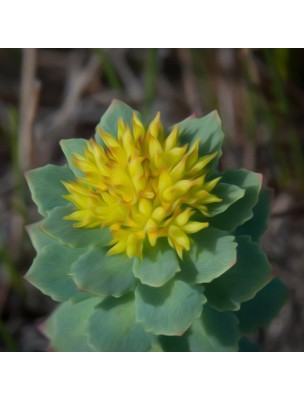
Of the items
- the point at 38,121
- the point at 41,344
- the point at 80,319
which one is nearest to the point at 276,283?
the point at 80,319

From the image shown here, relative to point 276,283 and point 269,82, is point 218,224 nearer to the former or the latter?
point 276,283

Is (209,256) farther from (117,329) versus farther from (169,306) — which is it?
(117,329)

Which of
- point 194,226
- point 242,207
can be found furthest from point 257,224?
point 194,226

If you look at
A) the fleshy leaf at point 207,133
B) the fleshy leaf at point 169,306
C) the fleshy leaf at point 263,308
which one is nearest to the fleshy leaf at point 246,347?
the fleshy leaf at point 263,308

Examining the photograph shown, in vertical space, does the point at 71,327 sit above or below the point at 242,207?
below

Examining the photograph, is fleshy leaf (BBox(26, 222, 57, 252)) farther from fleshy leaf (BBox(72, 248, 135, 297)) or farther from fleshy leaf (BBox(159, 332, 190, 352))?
fleshy leaf (BBox(159, 332, 190, 352))

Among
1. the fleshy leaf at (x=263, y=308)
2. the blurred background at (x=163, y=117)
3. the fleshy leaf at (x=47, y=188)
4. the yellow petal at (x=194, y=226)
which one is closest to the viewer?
the yellow petal at (x=194, y=226)

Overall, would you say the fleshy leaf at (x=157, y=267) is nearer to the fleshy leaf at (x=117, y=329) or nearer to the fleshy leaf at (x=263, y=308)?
the fleshy leaf at (x=117, y=329)
